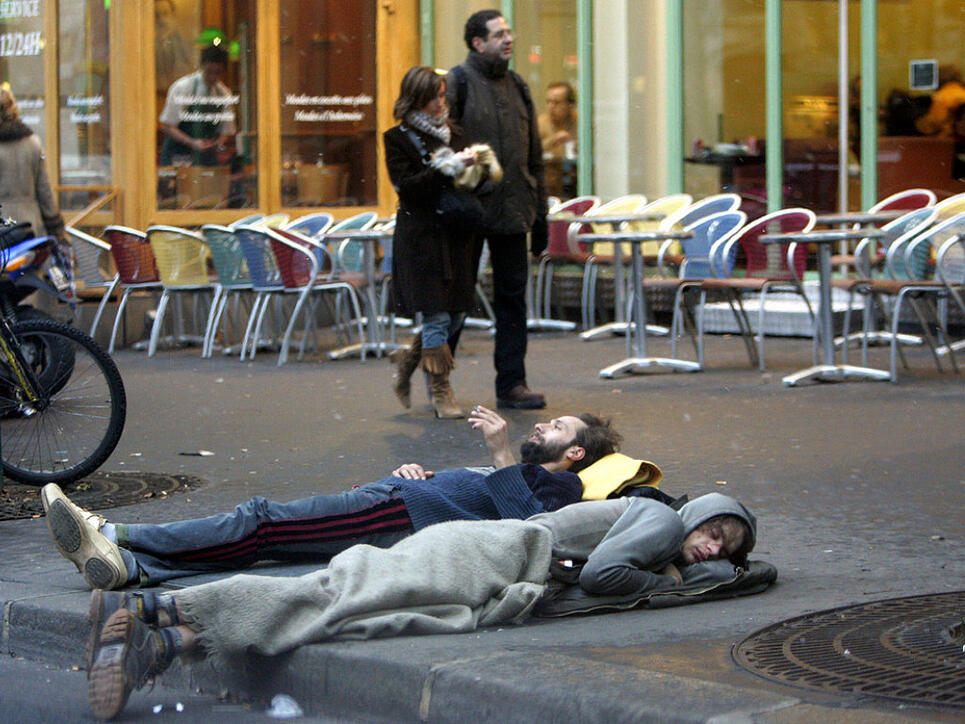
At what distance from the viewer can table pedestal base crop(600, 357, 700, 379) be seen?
10602 millimetres

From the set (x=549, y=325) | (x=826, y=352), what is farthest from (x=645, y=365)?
(x=549, y=325)

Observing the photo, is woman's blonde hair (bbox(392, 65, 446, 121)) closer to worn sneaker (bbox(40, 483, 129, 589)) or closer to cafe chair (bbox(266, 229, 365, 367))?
cafe chair (bbox(266, 229, 365, 367))

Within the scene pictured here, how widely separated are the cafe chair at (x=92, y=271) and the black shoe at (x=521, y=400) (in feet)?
18.6

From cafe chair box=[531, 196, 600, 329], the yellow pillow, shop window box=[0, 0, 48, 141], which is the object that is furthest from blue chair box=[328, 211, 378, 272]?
the yellow pillow

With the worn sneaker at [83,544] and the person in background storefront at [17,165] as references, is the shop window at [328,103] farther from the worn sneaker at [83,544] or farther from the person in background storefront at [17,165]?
the worn sneaker at [83,544]

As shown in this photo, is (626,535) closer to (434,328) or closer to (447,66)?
(434,328)

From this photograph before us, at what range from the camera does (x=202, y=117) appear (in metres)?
15.5

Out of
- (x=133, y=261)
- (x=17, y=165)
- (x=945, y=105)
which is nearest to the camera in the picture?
(x=17, y=165)

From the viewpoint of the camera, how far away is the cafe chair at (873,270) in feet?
33.6

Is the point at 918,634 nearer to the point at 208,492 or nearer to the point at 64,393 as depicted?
the point at 208,492

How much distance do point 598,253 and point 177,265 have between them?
4.08 meters

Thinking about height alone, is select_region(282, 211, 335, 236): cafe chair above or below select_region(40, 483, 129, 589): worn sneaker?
above

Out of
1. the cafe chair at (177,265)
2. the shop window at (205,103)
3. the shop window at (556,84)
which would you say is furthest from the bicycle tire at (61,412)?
the shop window at (556,84)

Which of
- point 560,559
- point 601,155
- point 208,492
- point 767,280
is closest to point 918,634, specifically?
point 560,559
